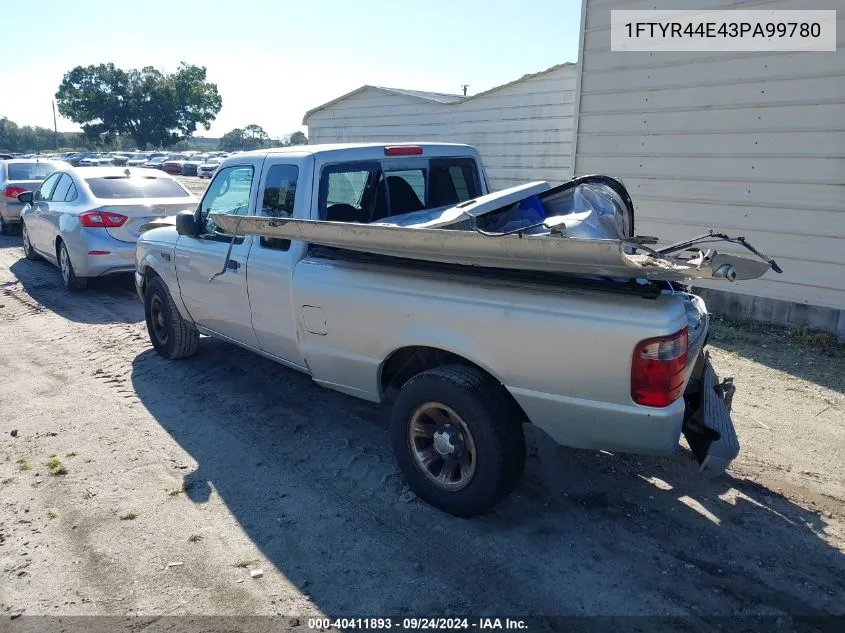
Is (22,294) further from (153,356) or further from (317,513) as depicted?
(317,513)

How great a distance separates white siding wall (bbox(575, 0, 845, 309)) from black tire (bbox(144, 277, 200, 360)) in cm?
554

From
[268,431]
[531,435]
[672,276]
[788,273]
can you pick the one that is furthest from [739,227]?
[268,431]

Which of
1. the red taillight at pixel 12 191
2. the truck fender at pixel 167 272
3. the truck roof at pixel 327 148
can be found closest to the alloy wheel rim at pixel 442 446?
the truck roof at pixel 327 148

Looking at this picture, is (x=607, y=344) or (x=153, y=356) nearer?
(x=607, y=344)

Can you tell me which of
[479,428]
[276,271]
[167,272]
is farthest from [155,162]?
[479,428]

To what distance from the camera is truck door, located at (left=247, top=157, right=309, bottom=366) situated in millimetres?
4297

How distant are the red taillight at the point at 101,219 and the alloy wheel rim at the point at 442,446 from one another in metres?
6.36

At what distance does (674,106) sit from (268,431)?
598 cm

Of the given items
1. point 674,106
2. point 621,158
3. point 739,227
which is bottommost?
point 739,227

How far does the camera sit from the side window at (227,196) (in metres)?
4.86

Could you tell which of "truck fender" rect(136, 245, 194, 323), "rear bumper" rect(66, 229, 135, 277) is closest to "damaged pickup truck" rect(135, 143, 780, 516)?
"truck fender" rect(136, 245, 194, 323)

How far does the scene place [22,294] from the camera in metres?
8.93

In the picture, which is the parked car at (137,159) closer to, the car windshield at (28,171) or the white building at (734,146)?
the car windshield at (28,171)

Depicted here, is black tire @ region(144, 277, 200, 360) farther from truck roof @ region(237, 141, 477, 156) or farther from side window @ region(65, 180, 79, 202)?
side window @ region(65, 180, 79, 202)
